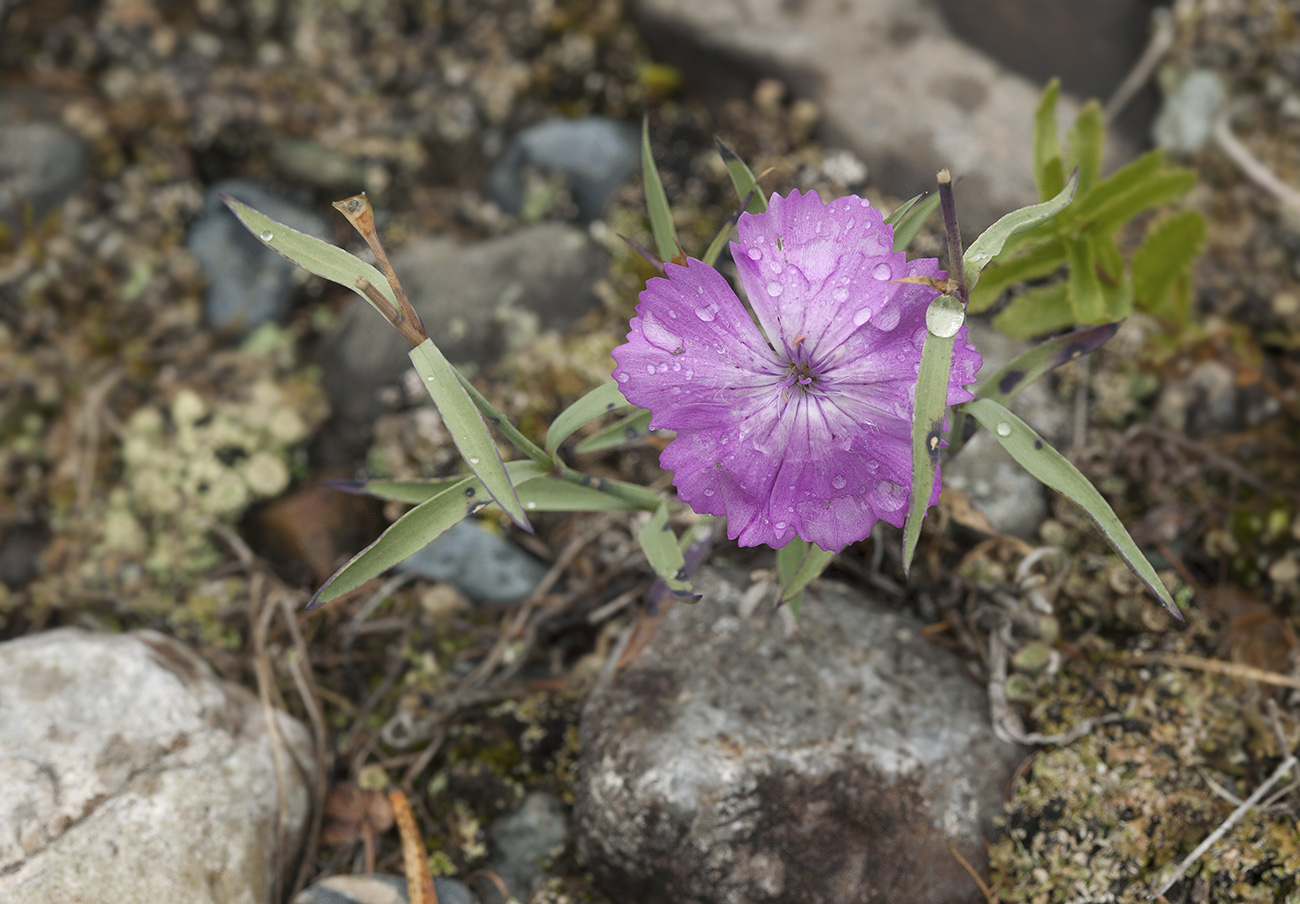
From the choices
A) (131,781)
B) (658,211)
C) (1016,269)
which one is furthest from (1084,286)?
(131,781)

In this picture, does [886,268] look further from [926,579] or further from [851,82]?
[851,82]

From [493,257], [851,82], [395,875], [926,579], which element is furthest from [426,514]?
[851,82]

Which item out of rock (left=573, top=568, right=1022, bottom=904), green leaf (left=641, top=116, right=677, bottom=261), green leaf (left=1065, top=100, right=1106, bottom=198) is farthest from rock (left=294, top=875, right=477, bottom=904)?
green leaf (left=1065, top=100, right=1106, bottom=198)

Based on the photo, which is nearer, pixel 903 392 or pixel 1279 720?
pixel 903 392

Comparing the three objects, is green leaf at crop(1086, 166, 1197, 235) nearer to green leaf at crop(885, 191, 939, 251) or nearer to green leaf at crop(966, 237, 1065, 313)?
green leaf at crop(966, 237, 1065, 313)

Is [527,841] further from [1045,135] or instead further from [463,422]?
[1045,135]

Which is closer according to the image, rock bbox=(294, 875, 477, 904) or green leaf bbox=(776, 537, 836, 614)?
green leaf bbox=(776, 537, 836, 614)

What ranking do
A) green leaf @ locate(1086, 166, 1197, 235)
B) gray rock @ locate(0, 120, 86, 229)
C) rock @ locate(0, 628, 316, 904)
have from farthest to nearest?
gray rock @ locate(0, 120, 86, 229) < green leaf @ locate(1086, 166, 1197, 235) < rock @ locate(0, 628, 316, 904)
